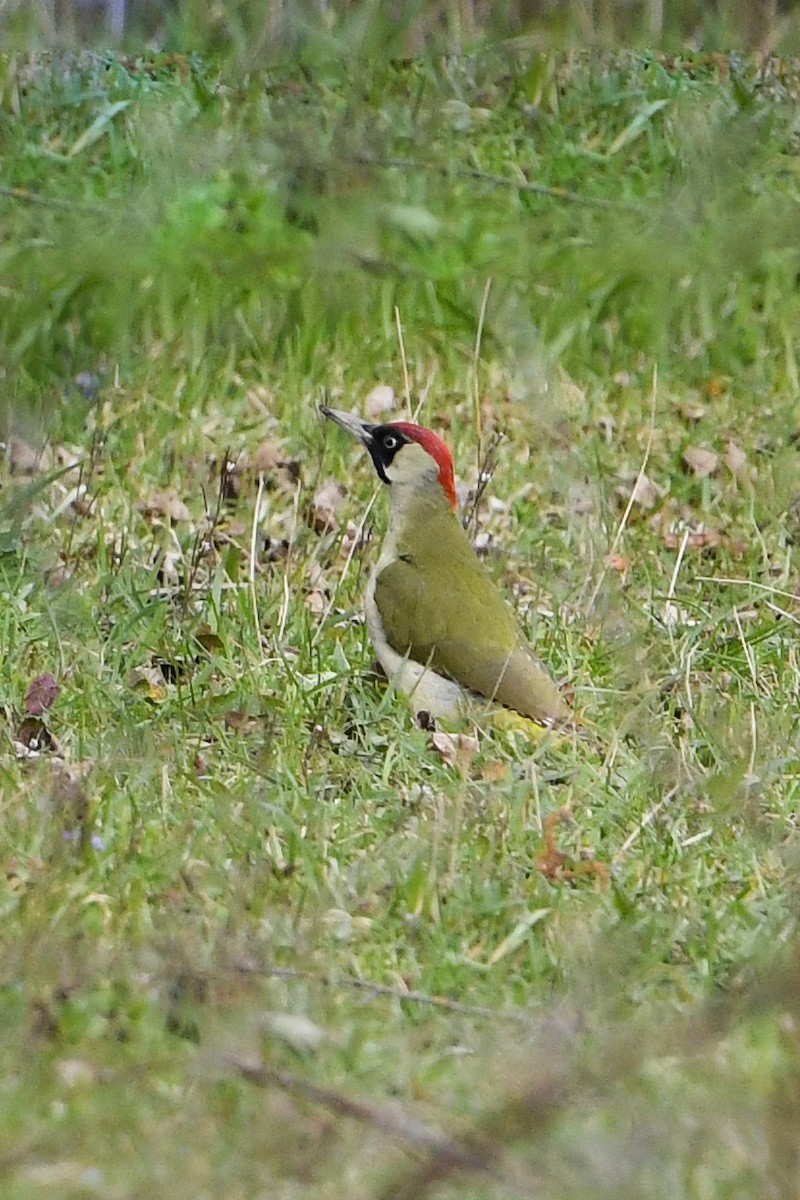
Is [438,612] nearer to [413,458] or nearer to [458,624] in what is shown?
[458,624]

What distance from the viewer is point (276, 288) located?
6727mm

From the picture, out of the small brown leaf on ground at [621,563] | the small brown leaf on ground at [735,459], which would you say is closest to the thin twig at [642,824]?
the small brown leaf on ground at [621,563]

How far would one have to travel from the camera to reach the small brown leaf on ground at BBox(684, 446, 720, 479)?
20.6 feet

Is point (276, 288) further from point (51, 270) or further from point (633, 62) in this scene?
point (633, 62)

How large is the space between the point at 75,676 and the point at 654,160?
11.2ft

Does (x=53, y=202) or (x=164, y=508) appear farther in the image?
(x=53, y=202)

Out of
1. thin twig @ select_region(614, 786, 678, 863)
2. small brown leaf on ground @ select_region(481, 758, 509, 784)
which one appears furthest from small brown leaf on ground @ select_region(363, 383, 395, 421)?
thin twig @ select_region(614, 786, 678, 863)

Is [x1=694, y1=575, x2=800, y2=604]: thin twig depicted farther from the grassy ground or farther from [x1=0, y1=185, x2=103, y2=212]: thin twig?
[x1=0, y1=185, x2=103, y2=212]: thin twig

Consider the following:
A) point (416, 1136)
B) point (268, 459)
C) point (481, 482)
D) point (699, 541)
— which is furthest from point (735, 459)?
point (416, 1136)

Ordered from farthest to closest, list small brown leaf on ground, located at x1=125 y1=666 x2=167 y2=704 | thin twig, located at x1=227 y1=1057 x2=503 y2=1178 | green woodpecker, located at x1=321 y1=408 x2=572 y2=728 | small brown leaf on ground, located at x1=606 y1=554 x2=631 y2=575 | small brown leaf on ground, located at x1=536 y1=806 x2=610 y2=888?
small brown leaf on ground, located at x1=606 y1=554 x2=631 y2=575 → small brown leaf on ground, located at x1=125 y1=666 x2=167 y2=704 → green woodpecker, located at x1=321 y1=408 x2=572 y2=728 → small brown leaf on ground, located at x1=536 y1=806 x2=610 y2=888 → thin twig, located at x1=227 y1=1057 x2=503 y2=1178

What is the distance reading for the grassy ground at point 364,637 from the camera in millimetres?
2902

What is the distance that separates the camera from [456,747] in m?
4.64

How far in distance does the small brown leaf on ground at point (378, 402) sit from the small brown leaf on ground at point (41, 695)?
Result: 1927mm

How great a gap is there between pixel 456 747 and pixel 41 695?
95 cm
